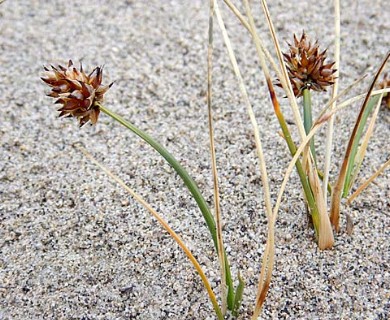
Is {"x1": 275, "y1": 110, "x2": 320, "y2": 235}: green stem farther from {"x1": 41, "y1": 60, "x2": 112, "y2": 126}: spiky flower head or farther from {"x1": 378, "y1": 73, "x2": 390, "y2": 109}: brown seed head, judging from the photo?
{"x1": 378, "y1": 73, "x2": 390, "y2": 109}: brown seed head

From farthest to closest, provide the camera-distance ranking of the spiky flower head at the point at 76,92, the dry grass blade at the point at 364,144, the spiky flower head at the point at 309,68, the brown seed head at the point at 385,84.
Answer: the brown seed head at the point at 385,84, the dry grass blade at the point at 364,144, the spiky flower head at the point at 309,68, the spiky flower head at the point at 76,92

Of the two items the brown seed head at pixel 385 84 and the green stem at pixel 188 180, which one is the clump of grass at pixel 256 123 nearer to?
the green stem at pixel 188 180

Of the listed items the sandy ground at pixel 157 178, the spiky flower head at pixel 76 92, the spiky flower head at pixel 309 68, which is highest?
the spiky flower head at pixel 76 92

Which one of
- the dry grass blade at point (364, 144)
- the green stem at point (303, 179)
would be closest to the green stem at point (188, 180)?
the green stem at point (303, 179)

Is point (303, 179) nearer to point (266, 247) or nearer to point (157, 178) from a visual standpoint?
point (266, 247)

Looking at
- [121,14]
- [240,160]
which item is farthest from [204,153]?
[121,14]

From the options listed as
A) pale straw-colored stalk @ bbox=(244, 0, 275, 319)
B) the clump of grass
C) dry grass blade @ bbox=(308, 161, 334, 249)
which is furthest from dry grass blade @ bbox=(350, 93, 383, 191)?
pale straw-colored stalk @ bbox=(244, 0, 275, 319)

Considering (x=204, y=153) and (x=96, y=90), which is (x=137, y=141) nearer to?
(x=204, y=153)
